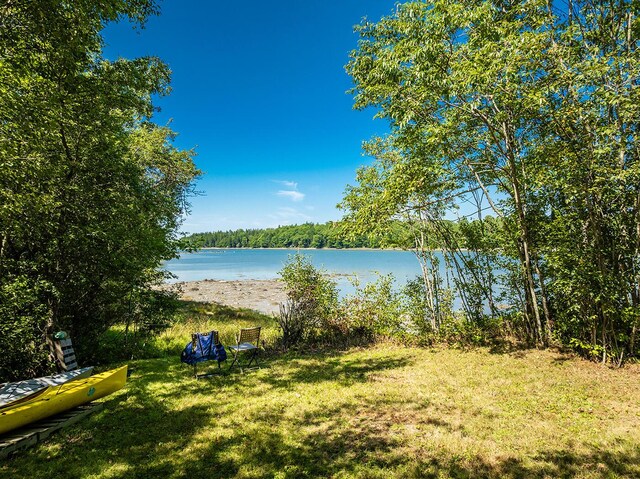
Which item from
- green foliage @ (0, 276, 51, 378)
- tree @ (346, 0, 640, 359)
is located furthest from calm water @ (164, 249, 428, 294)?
tree @ (346, 0, 640, 359)

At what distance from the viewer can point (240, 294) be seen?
32531 mm

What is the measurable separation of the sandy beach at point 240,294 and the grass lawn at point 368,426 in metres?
17.8

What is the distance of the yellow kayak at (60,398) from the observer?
4.74m

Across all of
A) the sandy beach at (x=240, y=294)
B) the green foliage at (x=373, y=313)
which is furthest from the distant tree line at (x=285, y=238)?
the sandy beach at (x=240, y=294)

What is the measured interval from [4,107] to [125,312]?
6213 millimetres

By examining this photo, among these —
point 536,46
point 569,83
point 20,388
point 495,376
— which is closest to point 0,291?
point 20,388

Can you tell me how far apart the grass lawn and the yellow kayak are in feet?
1.18

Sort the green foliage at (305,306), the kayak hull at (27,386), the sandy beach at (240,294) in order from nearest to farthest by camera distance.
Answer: the kayak hull at (27,386) < the green foliage at (305,306) < the sandy beach at (240,294)

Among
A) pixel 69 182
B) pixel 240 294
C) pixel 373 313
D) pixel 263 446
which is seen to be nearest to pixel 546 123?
pixel 373 313

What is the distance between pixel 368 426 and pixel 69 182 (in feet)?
26.9

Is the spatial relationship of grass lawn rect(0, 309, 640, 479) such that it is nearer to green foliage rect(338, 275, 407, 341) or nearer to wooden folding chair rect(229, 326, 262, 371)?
wooden folding chair rect(229, 326, 262, 371)

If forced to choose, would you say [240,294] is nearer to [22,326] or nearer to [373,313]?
[373,313]

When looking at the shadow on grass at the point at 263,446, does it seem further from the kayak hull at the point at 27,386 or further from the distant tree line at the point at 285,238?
the distant tree line at the point at 285,238

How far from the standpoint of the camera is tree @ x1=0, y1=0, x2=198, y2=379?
17.2 ft
